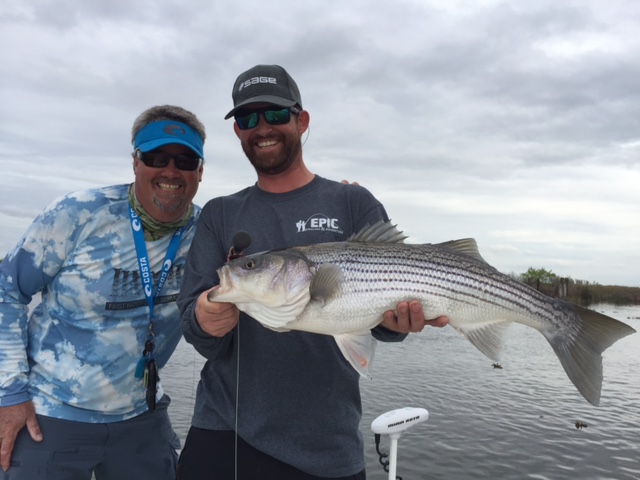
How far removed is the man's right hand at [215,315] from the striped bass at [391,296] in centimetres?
5

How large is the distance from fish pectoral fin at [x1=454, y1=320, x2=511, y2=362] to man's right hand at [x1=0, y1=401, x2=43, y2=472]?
3.28 metres

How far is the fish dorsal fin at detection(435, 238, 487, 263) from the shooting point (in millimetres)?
3668

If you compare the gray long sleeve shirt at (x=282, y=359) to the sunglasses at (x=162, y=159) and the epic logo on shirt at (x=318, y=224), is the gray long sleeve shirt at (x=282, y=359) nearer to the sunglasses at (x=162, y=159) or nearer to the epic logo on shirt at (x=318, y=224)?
the epic logo on shirt at (x=318, y=224)

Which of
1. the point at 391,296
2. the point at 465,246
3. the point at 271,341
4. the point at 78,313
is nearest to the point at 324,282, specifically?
the point at 391,296

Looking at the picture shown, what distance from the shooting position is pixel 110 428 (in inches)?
156

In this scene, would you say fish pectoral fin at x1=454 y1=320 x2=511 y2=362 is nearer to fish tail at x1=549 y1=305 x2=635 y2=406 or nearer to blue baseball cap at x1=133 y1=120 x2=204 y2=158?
fish tail at x1=549 y1=305 x2=635 y2=406

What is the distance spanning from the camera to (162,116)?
4277mm

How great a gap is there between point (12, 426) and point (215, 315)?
2.05m

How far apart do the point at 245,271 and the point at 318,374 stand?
881 millimetres

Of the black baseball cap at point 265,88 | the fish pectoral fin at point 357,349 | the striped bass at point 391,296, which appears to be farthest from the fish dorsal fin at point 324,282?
the black baseball cap at point 265,88

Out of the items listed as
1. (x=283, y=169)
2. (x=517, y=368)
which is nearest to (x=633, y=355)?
(x=517, y=368)

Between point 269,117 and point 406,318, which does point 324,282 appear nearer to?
point 406,318

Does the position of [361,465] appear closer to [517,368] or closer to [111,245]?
[111,245]

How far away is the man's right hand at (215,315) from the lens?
9.50 ft
